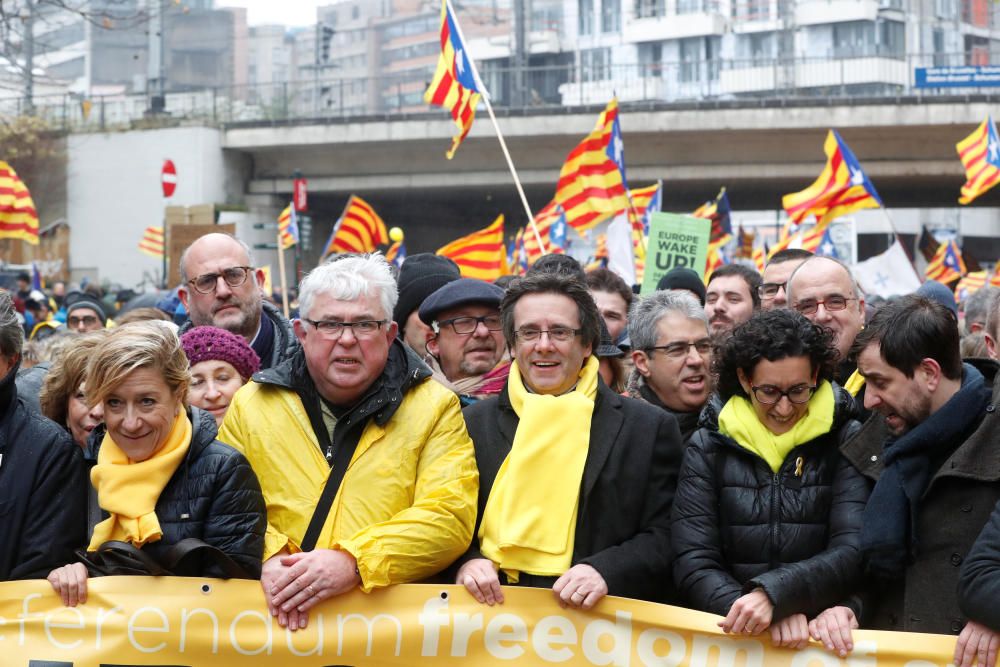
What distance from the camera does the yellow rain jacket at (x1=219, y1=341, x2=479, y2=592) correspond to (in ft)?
13.9

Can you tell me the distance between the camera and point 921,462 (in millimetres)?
4133

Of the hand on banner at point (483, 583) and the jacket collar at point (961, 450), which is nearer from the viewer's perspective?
the jacket collar at point (961, 450)

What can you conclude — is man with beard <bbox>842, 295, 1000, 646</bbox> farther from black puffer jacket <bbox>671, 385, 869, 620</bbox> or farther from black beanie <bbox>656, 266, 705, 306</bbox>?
black beanie <bbox>656, 266, 705, 306</bbox>

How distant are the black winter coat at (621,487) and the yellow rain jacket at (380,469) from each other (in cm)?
14

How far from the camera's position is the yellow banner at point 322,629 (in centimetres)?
428

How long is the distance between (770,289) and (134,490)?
399cm

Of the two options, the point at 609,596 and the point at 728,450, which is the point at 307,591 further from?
the point at 728,450

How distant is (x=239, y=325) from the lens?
641 cm

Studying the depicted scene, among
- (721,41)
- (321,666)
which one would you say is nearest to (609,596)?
(321,666)

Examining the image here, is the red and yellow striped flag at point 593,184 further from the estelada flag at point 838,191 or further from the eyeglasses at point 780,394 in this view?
the eyeglasses at point 780,394

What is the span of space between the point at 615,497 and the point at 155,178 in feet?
127

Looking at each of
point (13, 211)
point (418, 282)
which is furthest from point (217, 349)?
point (13, 211)

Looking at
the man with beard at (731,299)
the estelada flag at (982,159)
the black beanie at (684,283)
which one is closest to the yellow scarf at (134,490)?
the man with beard at (731,299)

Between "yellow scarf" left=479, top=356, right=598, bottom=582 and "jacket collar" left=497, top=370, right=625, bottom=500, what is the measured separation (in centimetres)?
3
